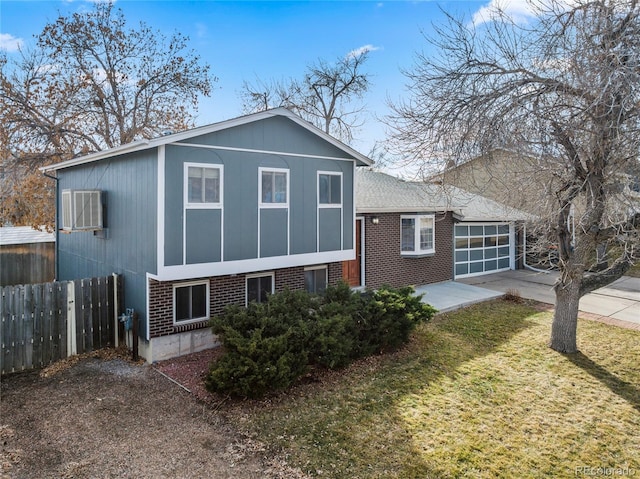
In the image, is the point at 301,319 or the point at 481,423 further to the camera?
the point at 301,319

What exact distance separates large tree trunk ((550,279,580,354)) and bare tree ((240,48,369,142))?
19308 millimetres

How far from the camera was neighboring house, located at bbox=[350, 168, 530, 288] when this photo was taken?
12.8 m

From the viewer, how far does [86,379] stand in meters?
7.11

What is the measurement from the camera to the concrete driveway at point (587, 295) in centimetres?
1175

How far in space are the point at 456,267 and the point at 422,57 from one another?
32.3ft

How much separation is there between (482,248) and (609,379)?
403 inches

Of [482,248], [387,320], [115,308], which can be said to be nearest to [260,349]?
[387,320]

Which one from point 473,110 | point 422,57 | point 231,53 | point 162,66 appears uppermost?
point 162,66

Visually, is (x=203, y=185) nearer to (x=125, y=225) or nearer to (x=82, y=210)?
(x=125, y=225)

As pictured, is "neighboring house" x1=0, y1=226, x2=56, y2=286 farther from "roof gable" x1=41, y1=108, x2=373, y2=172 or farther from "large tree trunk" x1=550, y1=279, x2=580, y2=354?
"large tree trunk" x1=550, y1=279, x2=580, y2=354

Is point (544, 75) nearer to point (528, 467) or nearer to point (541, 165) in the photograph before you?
point (541, 165)

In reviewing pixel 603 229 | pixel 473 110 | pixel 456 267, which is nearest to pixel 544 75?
pixel 473 110

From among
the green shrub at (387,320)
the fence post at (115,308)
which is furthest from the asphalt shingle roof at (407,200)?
the fence post at (115,308)

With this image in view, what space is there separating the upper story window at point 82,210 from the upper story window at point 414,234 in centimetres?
902
